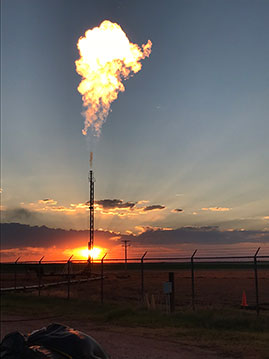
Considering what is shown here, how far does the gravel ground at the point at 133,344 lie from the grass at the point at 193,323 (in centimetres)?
50

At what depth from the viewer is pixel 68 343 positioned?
2.15 m

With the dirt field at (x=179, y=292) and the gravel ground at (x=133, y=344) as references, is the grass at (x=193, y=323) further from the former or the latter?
the dirt field at (x=179, y=292)

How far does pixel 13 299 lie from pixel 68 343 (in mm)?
25845

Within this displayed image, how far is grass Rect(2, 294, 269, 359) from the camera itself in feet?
38.1

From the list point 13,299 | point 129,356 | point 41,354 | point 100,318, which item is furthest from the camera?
point 13,299

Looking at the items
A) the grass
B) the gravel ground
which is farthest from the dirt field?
the gravel ground

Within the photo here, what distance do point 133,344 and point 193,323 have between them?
14.3ft

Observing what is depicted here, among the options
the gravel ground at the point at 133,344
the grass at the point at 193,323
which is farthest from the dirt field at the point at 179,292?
the gravel ground at the point at 133,344

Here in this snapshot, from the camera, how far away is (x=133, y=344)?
459 inches

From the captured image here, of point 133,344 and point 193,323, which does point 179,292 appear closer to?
point 193,323

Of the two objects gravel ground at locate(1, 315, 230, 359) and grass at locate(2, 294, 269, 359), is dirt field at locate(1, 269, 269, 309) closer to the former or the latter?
grass at locate(2, 294, 269, 359)

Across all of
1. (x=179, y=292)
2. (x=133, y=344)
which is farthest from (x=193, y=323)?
(x=179, y=292)

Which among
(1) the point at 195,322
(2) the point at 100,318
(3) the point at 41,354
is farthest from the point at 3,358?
(2) the point at 100,318

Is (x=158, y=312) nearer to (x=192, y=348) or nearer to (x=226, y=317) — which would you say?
(x=226, y=317)
